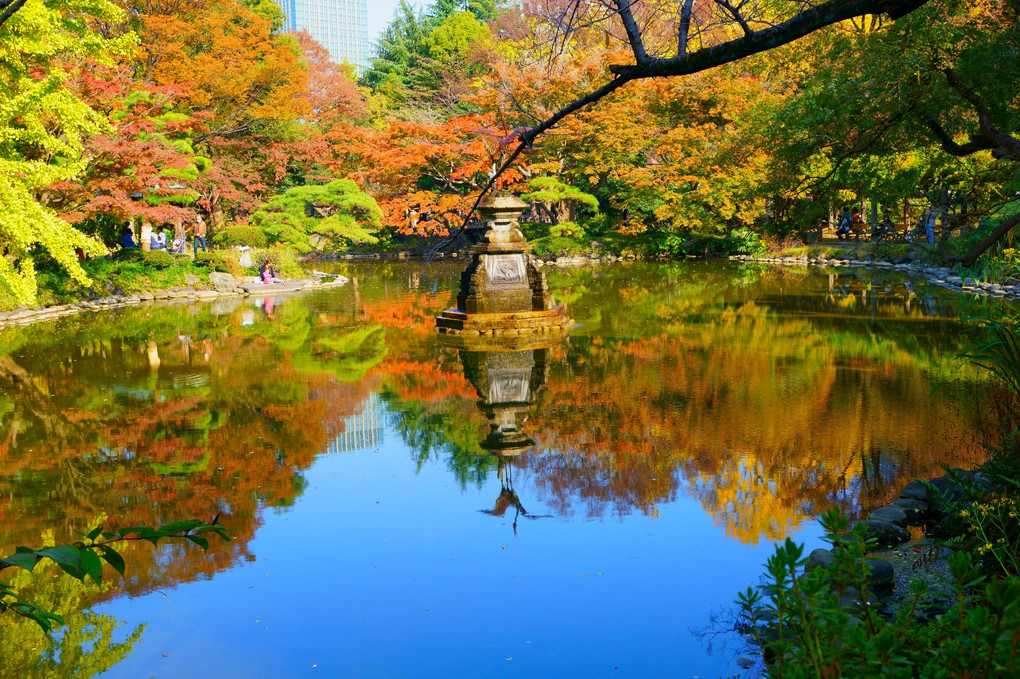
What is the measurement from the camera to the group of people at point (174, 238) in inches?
792

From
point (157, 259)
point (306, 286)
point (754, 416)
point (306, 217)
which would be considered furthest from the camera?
point (306, 217)

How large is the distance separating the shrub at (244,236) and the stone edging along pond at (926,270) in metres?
14.4

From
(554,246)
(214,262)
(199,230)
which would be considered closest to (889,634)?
(214,262)

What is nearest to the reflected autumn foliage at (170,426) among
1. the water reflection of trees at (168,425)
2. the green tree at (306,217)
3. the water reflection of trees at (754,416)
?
the water reflection of trees at (168,425)

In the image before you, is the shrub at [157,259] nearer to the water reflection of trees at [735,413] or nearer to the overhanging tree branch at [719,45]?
the water reflection of trees at [735,413]

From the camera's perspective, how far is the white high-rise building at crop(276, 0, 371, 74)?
384 ft

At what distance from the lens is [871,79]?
376 inches

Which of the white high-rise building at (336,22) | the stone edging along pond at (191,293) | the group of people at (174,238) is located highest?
the white high-rise building at (336,22)

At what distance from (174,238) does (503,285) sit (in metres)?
14.8

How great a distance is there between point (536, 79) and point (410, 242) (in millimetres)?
11481

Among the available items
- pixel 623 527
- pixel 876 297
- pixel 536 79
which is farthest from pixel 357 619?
pixel 536 79

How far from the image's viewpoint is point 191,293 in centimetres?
1911

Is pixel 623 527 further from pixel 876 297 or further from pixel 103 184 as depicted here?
pixel 103 184

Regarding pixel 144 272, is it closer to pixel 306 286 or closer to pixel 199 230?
pixel 306 286
